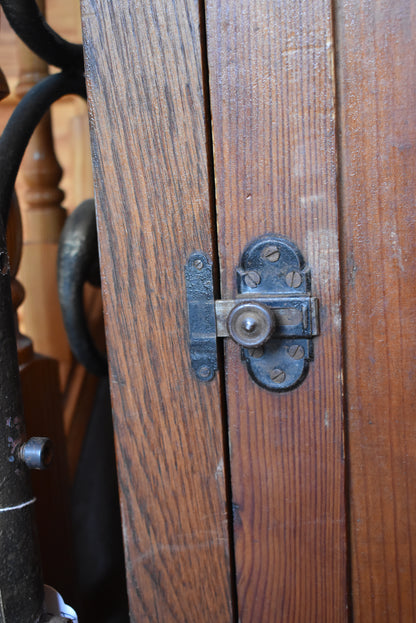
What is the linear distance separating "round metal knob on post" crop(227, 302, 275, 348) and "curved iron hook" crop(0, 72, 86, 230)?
37 centimetres

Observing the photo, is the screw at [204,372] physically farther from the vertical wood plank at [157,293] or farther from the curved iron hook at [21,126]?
the curved iron hook at [21,126]

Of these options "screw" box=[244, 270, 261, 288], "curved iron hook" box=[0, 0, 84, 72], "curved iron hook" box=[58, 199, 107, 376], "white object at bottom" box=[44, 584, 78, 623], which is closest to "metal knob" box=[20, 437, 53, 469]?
"white object at bottom" box=[44, 584, 78, 623]

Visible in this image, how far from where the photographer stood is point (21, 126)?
775 mm

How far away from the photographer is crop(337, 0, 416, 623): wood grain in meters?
0.52

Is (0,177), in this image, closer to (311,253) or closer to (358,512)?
(311,253)

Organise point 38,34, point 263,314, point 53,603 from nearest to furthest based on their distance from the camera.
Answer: point 263,314 < point 53,603 < point 38,34

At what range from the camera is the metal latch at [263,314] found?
541 mm

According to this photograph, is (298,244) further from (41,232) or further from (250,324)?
(41,232)

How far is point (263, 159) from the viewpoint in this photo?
1.80ft

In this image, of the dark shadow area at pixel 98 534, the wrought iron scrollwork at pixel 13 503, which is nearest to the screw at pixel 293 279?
the wrought iron scrollwork at pixel 13 503

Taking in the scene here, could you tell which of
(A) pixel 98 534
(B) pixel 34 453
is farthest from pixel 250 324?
(A) pixel 98 534

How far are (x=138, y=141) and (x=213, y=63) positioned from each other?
0.33ft

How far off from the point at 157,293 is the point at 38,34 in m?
0.42

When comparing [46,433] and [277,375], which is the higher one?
[277,375]
